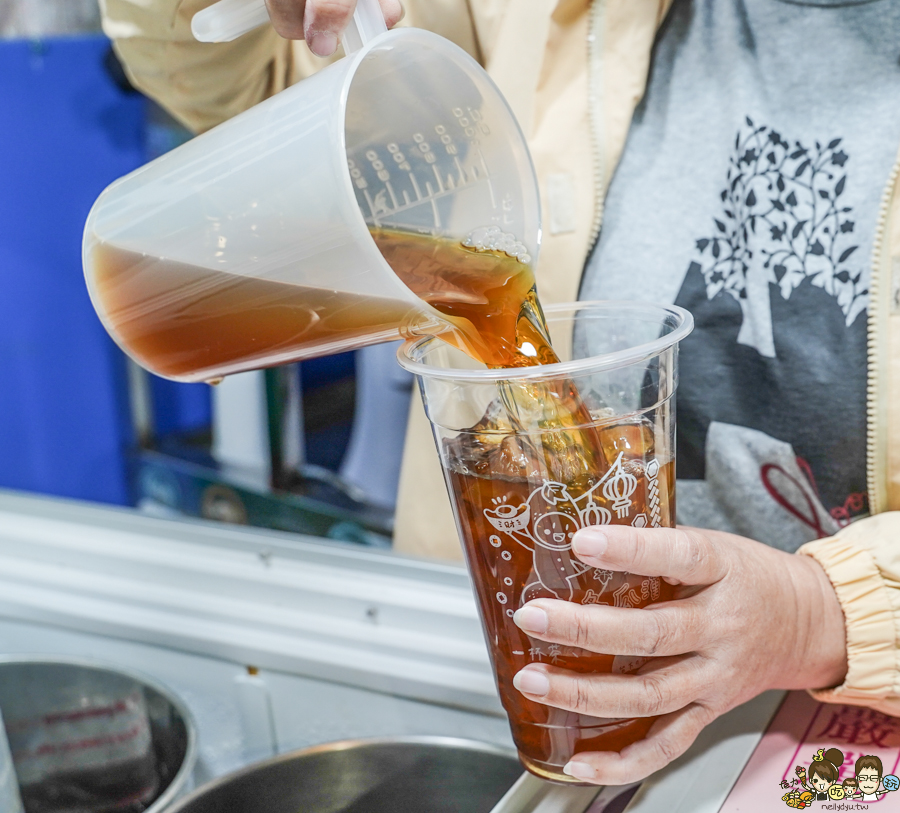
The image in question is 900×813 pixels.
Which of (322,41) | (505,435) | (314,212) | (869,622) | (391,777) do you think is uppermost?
(322,41)

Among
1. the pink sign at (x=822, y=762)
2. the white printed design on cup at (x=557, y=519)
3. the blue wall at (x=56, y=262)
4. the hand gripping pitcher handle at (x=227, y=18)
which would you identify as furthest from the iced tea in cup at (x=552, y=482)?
the blue wall at (x=56, y=262)

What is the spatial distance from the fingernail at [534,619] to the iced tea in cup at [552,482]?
1.3 inches

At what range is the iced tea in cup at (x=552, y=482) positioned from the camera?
1.97ft

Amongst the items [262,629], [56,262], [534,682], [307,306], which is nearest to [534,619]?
[534,682]

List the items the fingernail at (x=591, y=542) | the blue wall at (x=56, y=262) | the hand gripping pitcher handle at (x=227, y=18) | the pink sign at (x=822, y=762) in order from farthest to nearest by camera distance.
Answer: the blue wall at (x=56, y=262) → the hand gripping pitcher handle at (x=227, y=18) → the pink sign at (x=822, y=762) → the fingernail at (x=591, y=542)

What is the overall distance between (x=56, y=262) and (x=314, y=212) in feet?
Answer: 6.62

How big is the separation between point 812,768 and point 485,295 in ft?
1.54

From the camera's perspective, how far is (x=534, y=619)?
596 mm

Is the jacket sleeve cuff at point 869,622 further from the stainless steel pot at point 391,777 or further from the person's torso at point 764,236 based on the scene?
the stainless steel pot at point 391,777

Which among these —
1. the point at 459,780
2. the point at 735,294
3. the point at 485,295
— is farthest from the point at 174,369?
the point at 735,294

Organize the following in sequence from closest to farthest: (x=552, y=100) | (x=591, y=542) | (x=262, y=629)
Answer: (x=591, y=542) → (x=262, y=629) → (x=552, y=100)

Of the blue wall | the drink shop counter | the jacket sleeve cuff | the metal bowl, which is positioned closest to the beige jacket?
the jacket sleeve cuff

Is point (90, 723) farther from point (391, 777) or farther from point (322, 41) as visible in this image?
point (322, 41)

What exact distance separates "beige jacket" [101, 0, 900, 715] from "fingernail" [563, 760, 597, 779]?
0.26m
